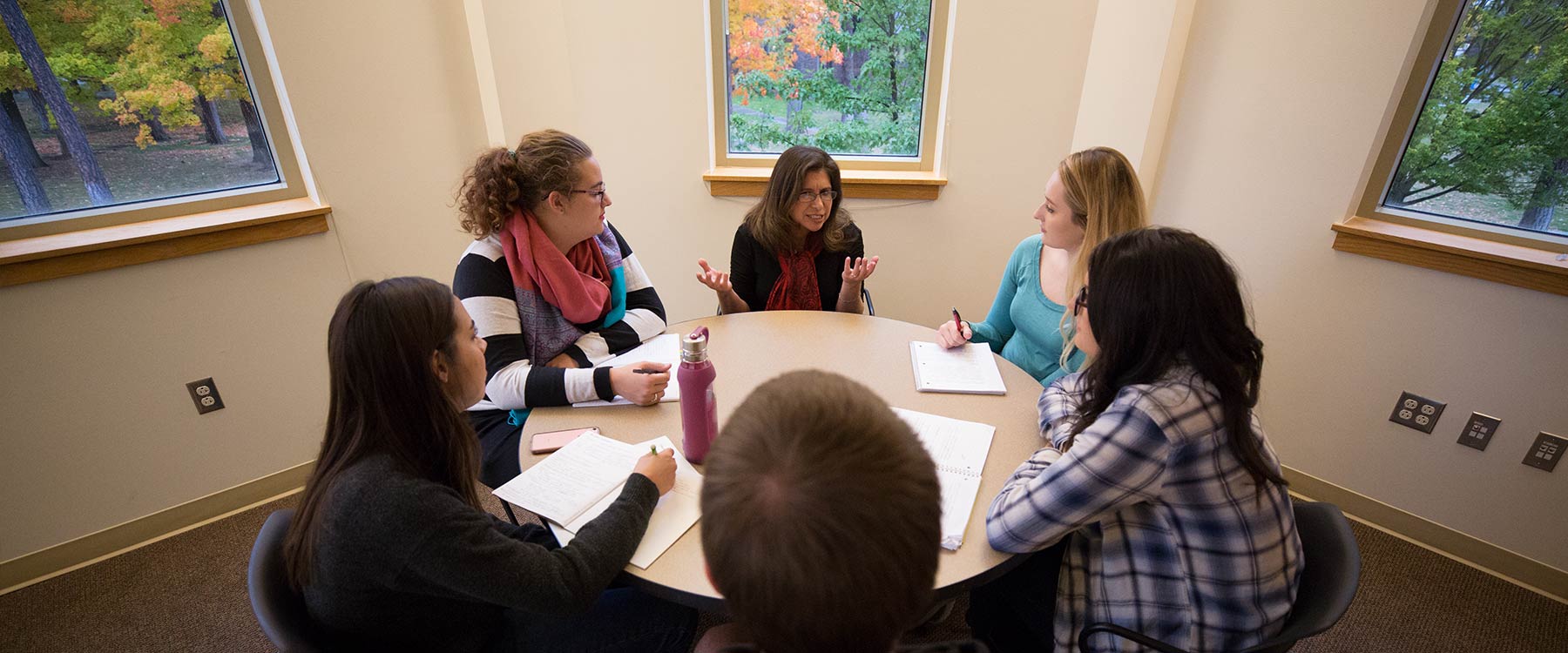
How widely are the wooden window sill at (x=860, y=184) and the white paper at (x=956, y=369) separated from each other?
1270mm

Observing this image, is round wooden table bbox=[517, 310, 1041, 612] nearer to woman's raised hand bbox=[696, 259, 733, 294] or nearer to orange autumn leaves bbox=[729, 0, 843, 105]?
woman's raised hand bbox=[696, 259, 733, 294]

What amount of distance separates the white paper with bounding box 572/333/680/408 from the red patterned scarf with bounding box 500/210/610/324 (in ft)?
0.53

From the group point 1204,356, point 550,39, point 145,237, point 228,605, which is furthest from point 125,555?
point 1204,356

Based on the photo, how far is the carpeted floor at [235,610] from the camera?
1775 millimetres

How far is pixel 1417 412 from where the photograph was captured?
6.72 feet

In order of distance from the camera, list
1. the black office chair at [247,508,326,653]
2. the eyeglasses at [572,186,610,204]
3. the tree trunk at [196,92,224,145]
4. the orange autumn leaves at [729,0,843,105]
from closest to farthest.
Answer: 1. the black office chair at [247,508,326,653]
2. the eyeglasses at [572,186,610,204]
3. the tree trunk at [196,92,224,145]
4. the orange autumn leaves at [729,0,843,105]

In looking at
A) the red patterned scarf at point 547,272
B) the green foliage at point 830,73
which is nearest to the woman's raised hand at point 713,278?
the red patterned scarf at point 547,272

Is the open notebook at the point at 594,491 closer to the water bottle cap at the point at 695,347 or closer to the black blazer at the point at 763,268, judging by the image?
the water bottle cap at the point at 695,347

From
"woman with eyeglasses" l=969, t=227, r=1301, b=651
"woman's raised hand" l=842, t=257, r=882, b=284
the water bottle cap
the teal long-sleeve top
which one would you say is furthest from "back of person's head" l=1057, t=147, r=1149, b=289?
the water bottle cap

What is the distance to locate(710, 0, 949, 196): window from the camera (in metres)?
2.78

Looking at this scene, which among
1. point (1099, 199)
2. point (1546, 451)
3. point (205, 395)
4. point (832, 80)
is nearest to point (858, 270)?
point (1099, 199)

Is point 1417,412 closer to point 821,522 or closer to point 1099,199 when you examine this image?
point 1099,199

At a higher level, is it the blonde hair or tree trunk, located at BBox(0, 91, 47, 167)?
tree trunk, located at BBox(0, 91, 47, 167)

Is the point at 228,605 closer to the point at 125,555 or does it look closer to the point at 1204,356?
the point at 125,555
